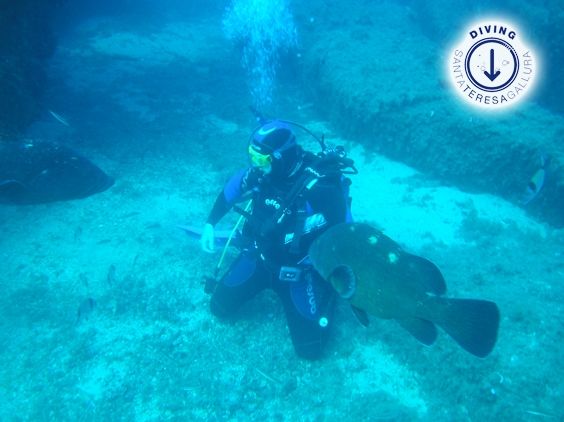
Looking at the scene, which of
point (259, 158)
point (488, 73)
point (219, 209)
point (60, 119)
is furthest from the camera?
point (60, 119)

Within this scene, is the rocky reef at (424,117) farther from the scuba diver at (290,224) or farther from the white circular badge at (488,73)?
the scuba diver at (290,224)

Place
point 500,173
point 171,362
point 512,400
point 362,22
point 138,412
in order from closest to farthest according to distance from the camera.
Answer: point 512,400 → point 138,412 → point 171,362 → point 500,173 → point 362,22

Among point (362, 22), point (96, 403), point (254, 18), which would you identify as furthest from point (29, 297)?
point (254, 18)

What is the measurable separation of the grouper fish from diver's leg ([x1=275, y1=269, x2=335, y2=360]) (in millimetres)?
1378

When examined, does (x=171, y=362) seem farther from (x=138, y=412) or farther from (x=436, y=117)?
(x=436, y=117)

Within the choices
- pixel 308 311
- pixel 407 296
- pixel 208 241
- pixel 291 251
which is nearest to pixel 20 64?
pixel 208 241

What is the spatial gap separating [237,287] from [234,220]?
192 cm

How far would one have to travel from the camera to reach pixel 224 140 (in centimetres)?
764

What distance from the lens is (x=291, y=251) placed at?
3.73 m

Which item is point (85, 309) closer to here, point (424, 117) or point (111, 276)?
point (111, 276)

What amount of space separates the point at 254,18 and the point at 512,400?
15445 millimetres

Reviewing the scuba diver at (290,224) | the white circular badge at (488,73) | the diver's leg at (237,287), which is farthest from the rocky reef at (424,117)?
the diver's leg at (237,287)

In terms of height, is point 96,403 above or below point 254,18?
below

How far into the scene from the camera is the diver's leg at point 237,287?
13.5 ft
